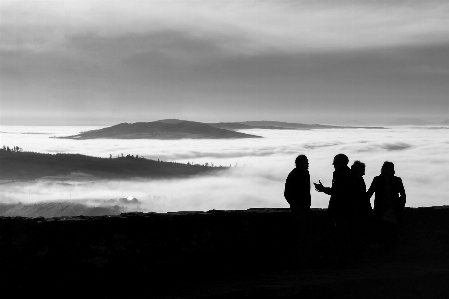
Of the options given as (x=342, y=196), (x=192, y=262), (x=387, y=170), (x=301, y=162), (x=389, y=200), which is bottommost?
(x=192, y=262)

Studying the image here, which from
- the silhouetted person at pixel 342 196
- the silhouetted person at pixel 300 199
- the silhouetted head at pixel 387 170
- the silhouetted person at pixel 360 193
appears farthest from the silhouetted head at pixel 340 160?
the silhouetted head at pixel 387 170

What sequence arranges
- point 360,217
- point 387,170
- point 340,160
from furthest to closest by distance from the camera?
1. point 360,217
2. point 387,170
3. point 340,160

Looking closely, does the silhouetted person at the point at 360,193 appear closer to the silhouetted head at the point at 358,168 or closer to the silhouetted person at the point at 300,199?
the silhouetted head at the point at 358,168

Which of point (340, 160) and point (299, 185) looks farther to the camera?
point (340, 160)

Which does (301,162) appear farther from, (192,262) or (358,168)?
(192,262)

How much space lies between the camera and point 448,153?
6186 inches

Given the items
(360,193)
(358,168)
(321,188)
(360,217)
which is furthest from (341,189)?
(360,217)

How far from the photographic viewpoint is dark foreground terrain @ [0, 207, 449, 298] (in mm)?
7504

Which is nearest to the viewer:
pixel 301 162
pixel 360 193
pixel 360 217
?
pixel 301 162

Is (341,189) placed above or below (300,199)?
above

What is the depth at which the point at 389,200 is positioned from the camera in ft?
32.3

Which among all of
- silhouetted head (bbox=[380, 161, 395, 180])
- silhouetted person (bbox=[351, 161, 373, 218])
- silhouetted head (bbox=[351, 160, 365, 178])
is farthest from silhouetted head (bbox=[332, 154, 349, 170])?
silhouetted head (bbox=[380, 161, 395, 180])

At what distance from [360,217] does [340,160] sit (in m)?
1.41

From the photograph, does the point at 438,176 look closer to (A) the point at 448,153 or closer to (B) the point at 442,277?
(A) the point at 448,153
